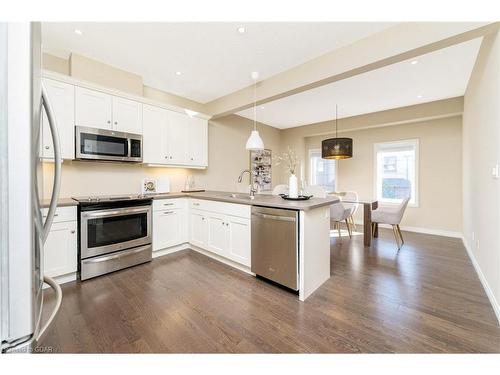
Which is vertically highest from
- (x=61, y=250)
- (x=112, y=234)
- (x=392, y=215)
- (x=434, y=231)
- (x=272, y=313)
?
(x=392, y=215)

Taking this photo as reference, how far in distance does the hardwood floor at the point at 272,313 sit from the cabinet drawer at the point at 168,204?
0.80 m

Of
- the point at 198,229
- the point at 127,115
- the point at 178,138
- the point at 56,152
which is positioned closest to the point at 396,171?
the point at 198,229

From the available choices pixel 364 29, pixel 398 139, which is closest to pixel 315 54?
pixel 364 29

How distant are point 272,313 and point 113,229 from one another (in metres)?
2.10

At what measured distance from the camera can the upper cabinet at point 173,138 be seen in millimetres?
3271

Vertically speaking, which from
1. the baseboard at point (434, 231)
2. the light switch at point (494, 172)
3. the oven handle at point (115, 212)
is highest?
the light switch at point (494, 172)

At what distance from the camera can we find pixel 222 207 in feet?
9.29

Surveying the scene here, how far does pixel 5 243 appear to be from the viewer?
0.65m

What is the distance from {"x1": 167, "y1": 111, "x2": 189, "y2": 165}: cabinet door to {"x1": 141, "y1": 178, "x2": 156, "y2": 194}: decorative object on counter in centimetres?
43

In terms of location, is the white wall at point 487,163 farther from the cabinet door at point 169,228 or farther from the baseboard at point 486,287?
the cabinet door at point 169,228

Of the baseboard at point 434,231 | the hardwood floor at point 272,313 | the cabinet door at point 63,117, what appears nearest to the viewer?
the hardwood floor at point 272,313

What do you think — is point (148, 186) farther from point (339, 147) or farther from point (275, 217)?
point (339, 147)

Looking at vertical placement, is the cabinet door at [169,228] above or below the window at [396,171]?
below

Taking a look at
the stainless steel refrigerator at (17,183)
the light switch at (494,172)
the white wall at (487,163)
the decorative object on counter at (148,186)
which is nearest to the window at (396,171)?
the white wall at (487,163)
